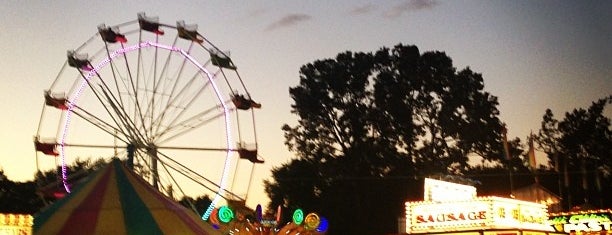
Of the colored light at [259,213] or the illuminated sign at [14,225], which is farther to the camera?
the colored light at [259,213]

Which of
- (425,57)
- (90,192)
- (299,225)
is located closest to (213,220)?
(299,225)

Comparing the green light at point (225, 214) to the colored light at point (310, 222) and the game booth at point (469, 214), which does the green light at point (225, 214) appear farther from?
the game booth at point (469, 214)

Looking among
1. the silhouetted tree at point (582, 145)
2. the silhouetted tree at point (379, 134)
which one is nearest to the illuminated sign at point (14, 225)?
the silhouetted tree at point (379, 134)

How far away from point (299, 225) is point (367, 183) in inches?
807

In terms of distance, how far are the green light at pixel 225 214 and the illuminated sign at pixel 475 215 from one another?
299 inches

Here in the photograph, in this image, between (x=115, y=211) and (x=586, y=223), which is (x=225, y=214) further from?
(x=586, y=223)

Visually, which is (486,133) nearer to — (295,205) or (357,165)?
(357,165)

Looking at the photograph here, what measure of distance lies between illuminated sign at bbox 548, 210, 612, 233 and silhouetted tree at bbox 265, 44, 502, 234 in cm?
1237

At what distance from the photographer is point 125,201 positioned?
43.9 feet

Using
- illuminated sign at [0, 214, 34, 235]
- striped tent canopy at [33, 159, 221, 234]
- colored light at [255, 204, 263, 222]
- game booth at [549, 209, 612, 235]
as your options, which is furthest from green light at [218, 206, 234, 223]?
game booth at [549, 209, 612, 235]

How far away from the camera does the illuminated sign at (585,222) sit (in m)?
27.4

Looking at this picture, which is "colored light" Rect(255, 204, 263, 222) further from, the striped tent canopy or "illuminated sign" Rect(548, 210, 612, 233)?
"illuminated sign" Rect(548, 210, 612, 233)

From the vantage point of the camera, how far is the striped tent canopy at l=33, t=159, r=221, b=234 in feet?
42.3

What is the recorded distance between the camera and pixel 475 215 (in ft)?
77.1
